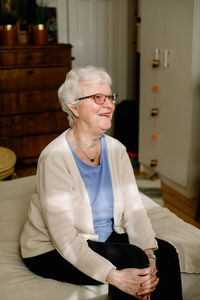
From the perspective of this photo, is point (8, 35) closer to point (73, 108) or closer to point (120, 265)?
point (73, 108)

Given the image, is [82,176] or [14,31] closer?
[82,176]

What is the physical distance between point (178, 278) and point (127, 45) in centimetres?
376

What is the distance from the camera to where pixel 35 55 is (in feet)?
12.6

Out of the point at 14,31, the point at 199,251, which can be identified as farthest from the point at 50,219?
the point at 14,31

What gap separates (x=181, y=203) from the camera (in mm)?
3189

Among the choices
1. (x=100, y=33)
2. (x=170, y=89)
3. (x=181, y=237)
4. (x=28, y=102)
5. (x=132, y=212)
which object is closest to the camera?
(x=132, y=212)

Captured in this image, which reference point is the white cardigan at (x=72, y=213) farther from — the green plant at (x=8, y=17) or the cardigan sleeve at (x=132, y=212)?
the green plant at (x=8, y=17)

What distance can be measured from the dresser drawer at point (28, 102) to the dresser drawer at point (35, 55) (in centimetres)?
29

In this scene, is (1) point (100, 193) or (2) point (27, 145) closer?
(1) point (100, 193)

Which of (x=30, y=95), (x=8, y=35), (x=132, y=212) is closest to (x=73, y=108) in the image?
(x=132, y=212)

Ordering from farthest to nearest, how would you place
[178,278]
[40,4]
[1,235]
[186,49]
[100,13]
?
1. [100,13]
2. [40,4]
3. [186,49]
4. [1,235]
5. [178,278]

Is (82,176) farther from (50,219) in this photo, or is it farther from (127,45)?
(127,45)

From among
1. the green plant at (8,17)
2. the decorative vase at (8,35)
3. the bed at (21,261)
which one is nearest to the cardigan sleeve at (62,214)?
the bed at (21,261)

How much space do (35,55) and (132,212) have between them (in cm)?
260
